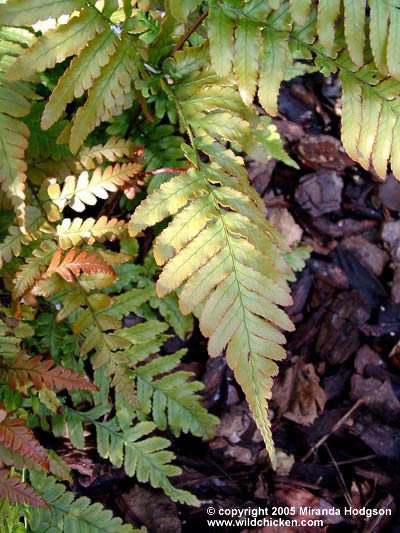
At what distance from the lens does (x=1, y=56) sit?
6.76 ft

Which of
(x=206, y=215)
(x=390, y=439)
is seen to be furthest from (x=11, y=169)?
(x=390, y=439)

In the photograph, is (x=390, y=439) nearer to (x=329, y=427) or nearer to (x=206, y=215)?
(x=329, y=427)

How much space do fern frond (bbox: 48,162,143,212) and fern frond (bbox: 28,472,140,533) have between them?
3.64ft

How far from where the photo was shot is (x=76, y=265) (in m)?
1.99

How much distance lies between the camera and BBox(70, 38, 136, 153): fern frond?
1.95 m

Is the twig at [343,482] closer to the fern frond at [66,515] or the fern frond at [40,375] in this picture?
the fern frond at [66,515]

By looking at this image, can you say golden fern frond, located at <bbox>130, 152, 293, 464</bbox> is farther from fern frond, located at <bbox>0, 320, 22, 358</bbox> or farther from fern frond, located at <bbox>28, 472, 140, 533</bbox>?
fern frond, located at <bbox>28, 472, 140, 533</bbox>

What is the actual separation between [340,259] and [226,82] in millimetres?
1485

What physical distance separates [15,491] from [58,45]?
1.50 m

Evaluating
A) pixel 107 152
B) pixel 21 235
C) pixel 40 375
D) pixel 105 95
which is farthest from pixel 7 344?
pixel 105 95

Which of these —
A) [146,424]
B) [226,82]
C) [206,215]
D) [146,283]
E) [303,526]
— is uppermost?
[226,82]

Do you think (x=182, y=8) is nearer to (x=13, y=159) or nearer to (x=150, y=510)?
(x=13, y=159)

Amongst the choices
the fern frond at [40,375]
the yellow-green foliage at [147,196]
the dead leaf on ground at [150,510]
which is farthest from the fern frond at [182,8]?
the dead leaf on ground at [150,510]

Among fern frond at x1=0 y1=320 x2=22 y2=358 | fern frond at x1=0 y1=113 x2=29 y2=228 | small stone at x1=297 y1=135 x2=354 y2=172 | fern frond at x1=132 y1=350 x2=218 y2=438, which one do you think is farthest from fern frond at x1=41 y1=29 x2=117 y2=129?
small stone at x1=297 y1=135 x2=354 y2=172
